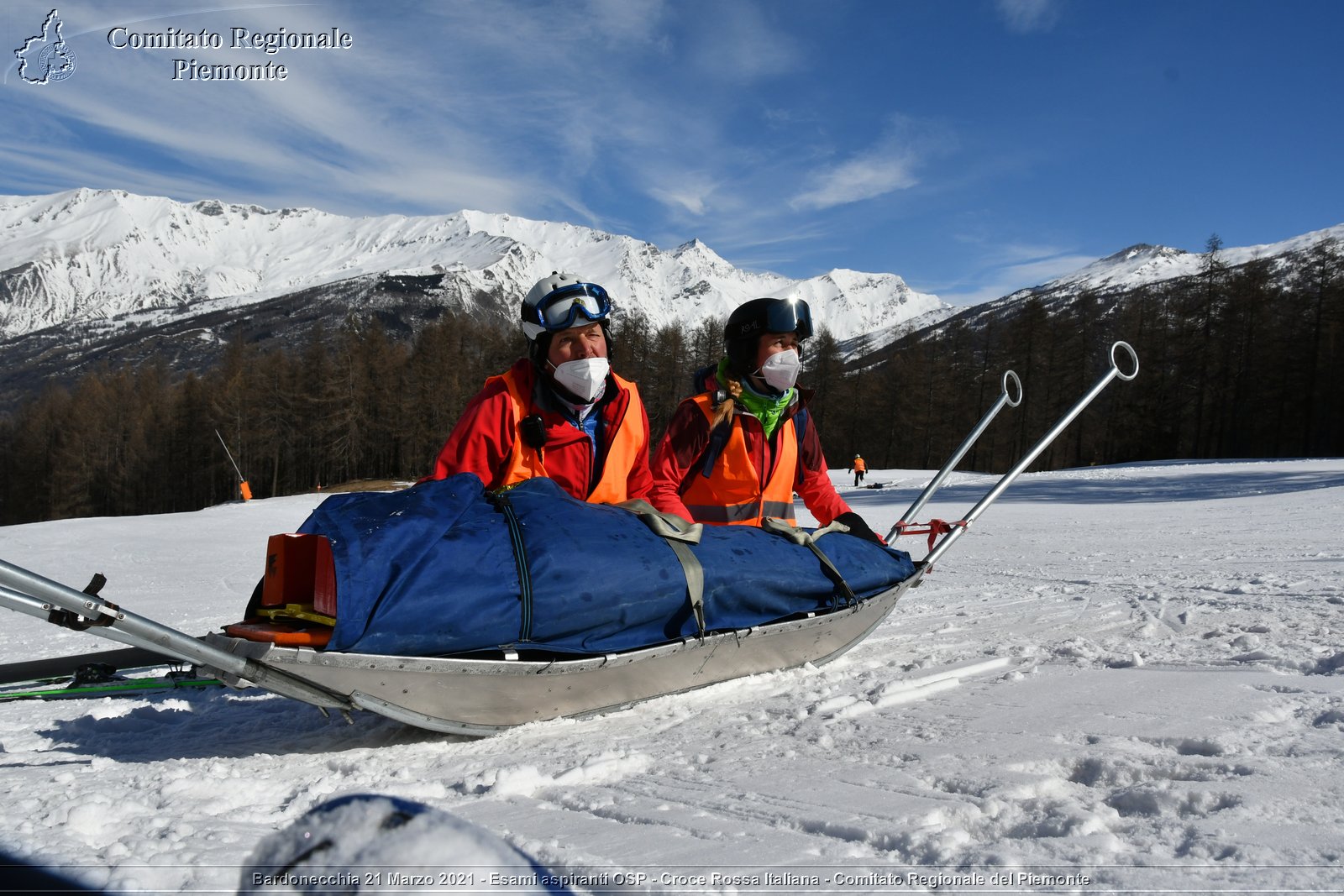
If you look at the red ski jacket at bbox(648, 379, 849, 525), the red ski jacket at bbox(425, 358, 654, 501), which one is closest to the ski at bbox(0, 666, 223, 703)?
the red ski jacket at bbox(425, 358, 654, 501)

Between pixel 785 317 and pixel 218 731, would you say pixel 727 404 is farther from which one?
pixel 218 731

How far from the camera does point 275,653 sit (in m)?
2.36

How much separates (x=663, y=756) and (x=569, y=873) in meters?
0.93

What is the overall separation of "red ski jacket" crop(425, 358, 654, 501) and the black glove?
1.23 meters

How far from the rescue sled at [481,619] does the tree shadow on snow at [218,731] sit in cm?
28

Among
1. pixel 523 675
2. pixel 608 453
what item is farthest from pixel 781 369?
pixel 523 675

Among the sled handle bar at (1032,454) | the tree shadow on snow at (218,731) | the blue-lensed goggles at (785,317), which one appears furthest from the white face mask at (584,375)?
the sled handle bar at (1032,454)

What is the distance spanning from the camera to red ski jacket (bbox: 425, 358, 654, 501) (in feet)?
11.5

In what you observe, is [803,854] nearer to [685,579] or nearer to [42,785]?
[685,579]

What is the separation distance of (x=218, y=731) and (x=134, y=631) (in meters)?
1.21

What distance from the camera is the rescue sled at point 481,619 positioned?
7.93ft

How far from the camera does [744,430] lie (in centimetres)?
452

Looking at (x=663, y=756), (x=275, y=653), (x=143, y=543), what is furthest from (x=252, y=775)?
(x=143, y=543)

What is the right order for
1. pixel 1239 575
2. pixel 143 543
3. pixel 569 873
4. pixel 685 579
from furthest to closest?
pixel 143 543 → pixel 1239 575 → pixel 685 579 → pixel 569 873
